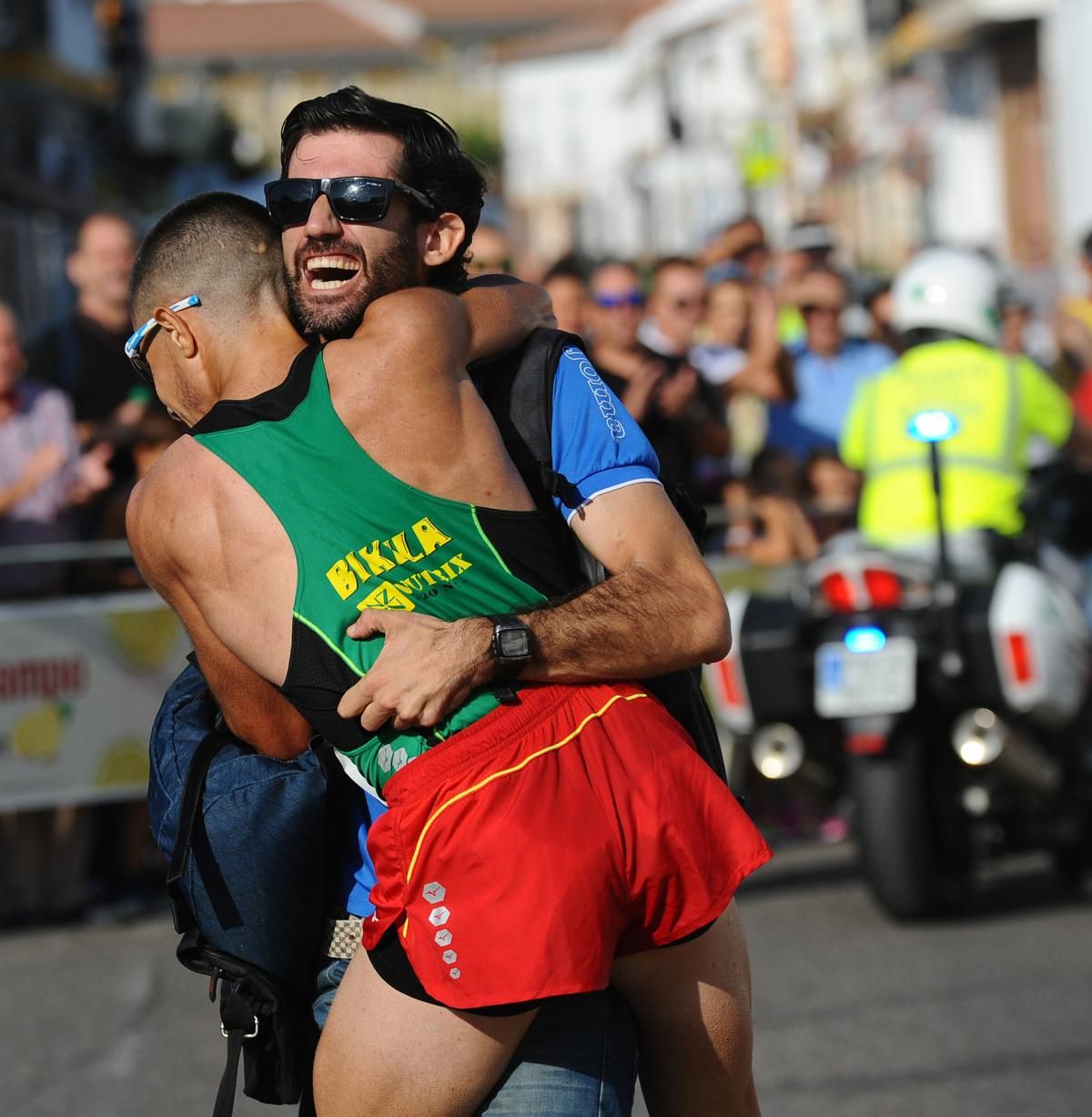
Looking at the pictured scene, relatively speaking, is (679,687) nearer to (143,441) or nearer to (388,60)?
(143,441)

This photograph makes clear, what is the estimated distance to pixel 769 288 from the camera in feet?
34.0

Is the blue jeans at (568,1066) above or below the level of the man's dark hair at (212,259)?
below

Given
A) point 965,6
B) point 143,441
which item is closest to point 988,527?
point 143,441

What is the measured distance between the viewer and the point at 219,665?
2.81m

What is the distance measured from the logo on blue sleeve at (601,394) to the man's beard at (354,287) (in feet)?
0.85

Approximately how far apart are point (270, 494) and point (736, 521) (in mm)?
6320

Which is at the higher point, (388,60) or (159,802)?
(388,60)

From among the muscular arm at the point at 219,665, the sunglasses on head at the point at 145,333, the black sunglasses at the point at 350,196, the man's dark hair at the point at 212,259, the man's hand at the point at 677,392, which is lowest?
the muscular arm at the point at 219,665

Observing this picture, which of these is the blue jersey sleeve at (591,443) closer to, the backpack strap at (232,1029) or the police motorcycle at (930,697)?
the backpack strap at (232,1029)

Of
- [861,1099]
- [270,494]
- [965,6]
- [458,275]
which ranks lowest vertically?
[861,1099]

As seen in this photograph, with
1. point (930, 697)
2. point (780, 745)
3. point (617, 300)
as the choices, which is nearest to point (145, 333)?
point (930, 697)

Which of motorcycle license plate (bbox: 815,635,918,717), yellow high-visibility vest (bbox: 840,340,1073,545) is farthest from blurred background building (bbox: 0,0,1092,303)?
yellow high-visibility vest (bbox: 840,340,1073,545)

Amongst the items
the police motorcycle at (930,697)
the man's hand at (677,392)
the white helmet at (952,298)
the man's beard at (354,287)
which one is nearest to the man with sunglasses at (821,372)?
the man's hand at (677,392)

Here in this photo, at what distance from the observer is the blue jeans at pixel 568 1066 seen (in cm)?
267
